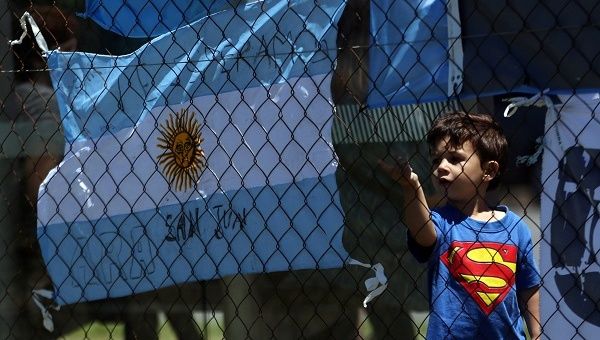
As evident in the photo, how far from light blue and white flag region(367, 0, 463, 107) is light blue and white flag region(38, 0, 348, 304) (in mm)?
174

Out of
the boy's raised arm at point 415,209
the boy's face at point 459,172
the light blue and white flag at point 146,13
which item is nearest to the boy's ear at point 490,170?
the boy's face at point 459,172

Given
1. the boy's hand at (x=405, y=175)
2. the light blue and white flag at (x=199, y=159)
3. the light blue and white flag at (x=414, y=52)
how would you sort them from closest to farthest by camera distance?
the boy's hand at (x=405, y=175) < the light blue and white flag at (x=414, y=52) < the light blue and white flag at (x=199, y=159)

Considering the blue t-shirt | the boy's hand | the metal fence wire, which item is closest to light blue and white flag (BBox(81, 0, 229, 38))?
the metal fence wire

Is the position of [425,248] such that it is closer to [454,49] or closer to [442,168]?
[442,168]

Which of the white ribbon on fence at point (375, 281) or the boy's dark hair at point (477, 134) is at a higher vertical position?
the boy's dark hair at point (477, 134)

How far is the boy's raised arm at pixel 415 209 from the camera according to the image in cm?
321

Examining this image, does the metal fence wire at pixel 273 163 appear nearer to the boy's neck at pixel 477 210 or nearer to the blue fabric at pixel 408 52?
the blue fabric at pixel 408 52

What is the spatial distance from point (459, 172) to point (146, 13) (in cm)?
150

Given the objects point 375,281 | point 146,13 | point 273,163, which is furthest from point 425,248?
point 146,13

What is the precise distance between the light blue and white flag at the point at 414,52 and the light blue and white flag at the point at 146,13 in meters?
0.64

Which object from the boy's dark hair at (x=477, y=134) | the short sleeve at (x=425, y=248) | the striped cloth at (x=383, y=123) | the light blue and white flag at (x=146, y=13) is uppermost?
the light blue and white flag at (x=146, y=13)

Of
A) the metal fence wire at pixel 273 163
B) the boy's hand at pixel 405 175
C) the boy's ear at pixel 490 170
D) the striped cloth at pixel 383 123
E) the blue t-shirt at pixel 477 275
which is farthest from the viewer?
the striped cloth at pixel 383 123

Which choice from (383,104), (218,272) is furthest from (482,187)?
(218,272)

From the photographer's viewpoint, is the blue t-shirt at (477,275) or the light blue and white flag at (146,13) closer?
the blue t-shirt at (477,275)
